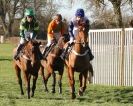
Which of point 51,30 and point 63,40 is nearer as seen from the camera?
point 63,40

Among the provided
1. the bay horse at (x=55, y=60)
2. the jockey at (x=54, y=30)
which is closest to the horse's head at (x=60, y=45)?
the bay horse at (x=55, y=60)

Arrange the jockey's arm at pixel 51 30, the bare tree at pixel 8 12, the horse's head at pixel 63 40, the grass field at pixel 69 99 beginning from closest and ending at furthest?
1. the grass field at pixel 69 99
2. the horse's head at pixel 63 40
3. the jockey's arm at pixel 51 30
4. the bare tree at pixel 8 12

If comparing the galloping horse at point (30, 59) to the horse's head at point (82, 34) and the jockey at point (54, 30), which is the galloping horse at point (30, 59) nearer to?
the horse's head at point (82, 34)

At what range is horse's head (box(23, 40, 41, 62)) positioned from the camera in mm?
15391

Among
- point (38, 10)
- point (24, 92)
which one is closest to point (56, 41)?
point (24, 92)

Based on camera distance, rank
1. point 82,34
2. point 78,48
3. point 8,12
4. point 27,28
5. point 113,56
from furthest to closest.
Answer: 1. point 8,12
2. point 113,56
3. point 27,28
4. point 78,48
5. point 82,34

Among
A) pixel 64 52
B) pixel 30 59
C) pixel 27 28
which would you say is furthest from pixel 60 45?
pixel 30 59

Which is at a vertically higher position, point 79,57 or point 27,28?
point 27,28

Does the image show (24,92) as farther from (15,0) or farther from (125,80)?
(15,0)

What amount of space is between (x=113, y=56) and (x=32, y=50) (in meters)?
6.38

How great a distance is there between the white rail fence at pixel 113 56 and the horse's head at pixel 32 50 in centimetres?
583

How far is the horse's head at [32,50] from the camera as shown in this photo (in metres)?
15.4

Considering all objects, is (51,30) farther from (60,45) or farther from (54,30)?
(60,45)

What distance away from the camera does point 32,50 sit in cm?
1540
